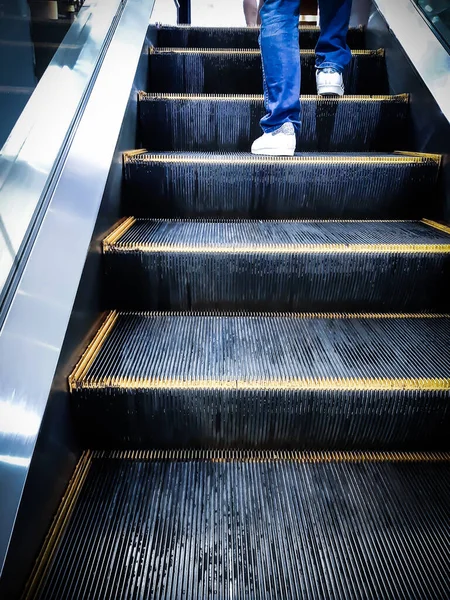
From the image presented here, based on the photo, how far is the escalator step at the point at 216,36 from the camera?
2.11 metres

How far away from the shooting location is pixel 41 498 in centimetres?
71

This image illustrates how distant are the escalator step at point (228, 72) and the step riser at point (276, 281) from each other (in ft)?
3.80

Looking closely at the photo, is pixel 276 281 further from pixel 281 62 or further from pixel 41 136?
pixel 281 62

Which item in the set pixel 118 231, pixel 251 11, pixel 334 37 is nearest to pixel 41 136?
pixel 118 231

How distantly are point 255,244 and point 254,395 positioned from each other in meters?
0.44

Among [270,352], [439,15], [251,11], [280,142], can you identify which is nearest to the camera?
[270,352]

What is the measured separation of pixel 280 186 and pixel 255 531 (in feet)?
3.29

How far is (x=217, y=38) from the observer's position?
84.3 inches

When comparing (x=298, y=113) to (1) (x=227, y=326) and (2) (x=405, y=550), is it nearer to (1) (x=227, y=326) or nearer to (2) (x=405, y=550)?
(1) (x=227, y=326)

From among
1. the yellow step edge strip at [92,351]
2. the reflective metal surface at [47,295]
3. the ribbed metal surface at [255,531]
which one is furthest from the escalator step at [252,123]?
the ribbed metal surface at [255,531]

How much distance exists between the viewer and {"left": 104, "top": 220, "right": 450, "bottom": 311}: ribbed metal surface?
112 centimetres

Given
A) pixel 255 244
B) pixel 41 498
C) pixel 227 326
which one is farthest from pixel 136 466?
pixel 255 244

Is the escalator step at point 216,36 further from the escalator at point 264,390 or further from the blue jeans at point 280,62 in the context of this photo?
the escalator at point 264,390

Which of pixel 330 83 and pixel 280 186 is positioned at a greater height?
pixel 330 83
